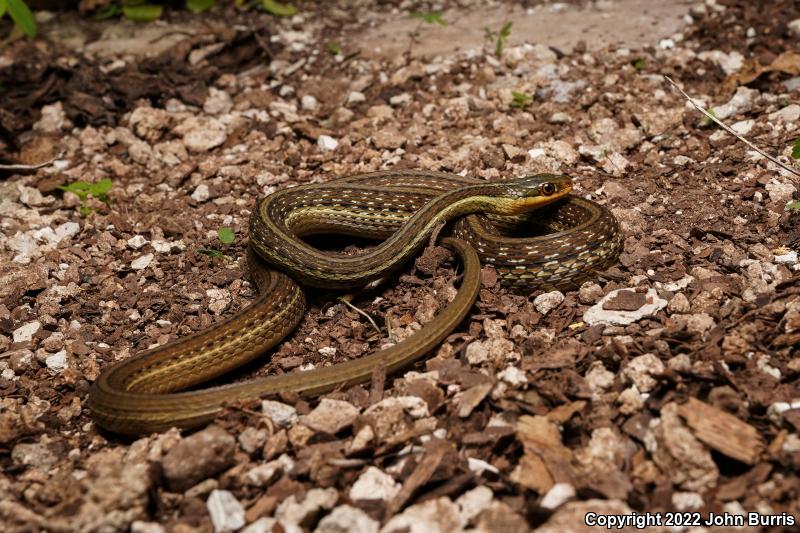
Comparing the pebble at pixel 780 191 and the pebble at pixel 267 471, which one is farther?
the pebble at pixel 780 191

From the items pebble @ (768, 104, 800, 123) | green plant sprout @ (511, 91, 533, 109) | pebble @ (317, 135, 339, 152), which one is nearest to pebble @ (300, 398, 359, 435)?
pebble @ (317, 135, 339, 152)

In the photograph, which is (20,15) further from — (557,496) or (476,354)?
(557,496)

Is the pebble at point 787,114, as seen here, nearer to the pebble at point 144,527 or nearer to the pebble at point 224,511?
the pebble at point 224,511

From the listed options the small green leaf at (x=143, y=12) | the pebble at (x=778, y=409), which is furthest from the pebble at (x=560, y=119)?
the small green leaf at (x=143, y=12)

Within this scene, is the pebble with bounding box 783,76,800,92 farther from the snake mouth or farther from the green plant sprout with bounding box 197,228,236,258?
the green plant sprout with bounding box 197,228,236,258

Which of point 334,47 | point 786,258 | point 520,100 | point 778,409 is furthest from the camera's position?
point 334,47

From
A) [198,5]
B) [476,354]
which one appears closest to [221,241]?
[476,354]
